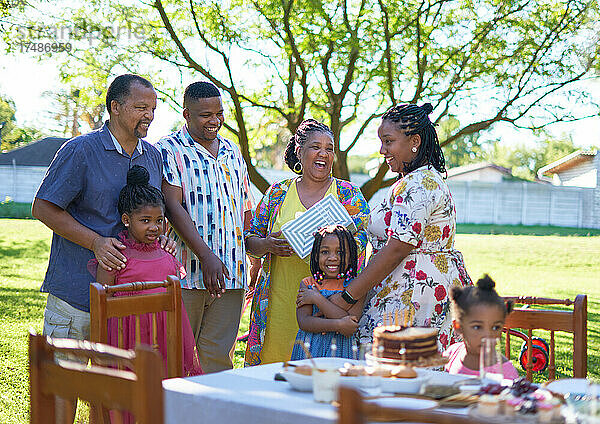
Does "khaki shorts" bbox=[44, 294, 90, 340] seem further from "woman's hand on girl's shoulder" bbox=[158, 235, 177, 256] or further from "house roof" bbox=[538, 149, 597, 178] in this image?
"house roof" bbox=[538, 149, 597, 178]

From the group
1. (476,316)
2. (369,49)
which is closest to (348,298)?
(476,316)

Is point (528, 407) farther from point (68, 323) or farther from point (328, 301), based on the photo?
point (68, 323)

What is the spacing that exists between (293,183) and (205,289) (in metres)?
0.78

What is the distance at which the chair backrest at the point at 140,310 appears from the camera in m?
2.81

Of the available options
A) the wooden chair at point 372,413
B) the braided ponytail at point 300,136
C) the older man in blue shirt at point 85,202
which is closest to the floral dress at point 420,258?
the braided ponytail at point 300,136

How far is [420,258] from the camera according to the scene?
10.7 feet

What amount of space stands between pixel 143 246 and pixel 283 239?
2.48 feet

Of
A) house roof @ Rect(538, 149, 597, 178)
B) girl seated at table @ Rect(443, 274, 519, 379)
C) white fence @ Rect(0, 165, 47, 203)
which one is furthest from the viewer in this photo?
house roof @ Rect(538, 149, 597, 178)

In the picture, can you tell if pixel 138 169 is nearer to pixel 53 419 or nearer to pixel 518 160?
pixel 53 419

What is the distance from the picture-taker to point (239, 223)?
164 inches

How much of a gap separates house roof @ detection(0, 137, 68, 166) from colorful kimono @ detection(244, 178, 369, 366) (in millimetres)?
25045

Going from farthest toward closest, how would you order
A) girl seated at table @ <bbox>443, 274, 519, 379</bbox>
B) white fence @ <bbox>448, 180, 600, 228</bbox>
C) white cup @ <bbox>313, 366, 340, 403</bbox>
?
1. white fence @ <bbox>448, 180, 600, 228</bbox>
2. girl seated at table @ <bbox>443, 274, 519, 379</bbox>
3. white cup @ <bbox>313, 366, 340, 403</bbox>

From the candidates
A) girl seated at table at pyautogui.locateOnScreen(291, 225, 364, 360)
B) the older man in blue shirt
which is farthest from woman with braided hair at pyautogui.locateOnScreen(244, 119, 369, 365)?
the older man in blue shirt

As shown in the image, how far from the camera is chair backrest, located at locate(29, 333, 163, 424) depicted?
5.71ft
